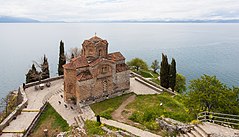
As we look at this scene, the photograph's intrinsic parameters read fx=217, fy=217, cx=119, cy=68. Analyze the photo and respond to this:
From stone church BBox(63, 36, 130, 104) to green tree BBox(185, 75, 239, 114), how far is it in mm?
11975

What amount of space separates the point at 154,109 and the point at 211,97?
686 centimetres

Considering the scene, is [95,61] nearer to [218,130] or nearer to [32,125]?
[32,125]

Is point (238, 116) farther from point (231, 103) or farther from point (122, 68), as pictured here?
point (122, 68)

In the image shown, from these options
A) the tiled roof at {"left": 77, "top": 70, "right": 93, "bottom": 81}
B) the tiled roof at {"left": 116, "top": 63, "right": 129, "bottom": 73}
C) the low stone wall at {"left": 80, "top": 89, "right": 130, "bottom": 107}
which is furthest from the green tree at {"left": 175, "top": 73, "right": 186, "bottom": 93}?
the tiled roof at {"left": 77, "top": 70, "right": 93, "bottom": 81}

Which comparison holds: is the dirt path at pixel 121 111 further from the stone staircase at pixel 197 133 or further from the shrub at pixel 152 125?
the stone staircase at pixel 197 133

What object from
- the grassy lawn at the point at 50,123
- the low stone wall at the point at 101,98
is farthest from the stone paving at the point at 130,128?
the low stone wall at the point at 101,98

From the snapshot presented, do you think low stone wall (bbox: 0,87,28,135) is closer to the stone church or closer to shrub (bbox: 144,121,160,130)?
the stone church

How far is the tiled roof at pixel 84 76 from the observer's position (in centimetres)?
2520

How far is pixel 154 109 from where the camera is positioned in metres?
22.0

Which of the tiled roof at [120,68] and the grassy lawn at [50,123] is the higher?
the tiled roof at [120,68]

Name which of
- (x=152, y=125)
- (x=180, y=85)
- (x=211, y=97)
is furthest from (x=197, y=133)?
(x=180, y=85)

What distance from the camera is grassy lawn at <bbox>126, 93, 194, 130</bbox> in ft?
61.7

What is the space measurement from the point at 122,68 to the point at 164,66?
9.38 meters

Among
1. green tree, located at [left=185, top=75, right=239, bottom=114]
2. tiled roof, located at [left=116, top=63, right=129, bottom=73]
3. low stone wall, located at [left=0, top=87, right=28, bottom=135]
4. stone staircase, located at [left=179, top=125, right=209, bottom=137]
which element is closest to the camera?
stone staircase, located at [left=179, top=125, right=209, bottom=137]
